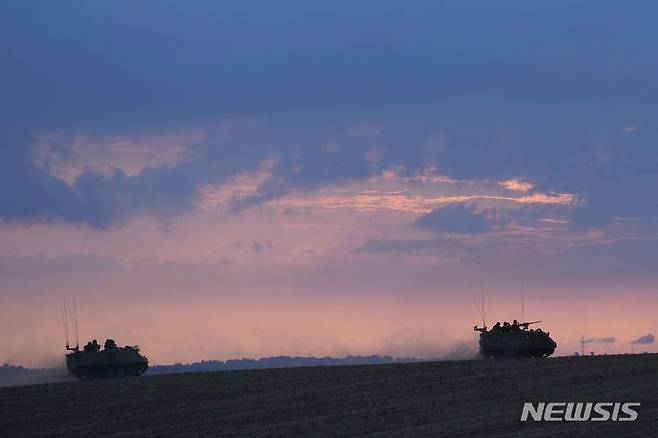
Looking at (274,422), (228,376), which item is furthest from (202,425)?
(228,376)

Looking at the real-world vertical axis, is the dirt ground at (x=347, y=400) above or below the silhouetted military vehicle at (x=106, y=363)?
below

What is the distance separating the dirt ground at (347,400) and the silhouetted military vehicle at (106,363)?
58.1 ft

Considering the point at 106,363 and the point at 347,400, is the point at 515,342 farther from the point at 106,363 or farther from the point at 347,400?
the point at 347,400

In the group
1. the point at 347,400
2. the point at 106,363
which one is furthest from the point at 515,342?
the point at 347,400

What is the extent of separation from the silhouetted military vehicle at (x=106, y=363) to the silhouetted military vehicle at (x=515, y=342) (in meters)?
23.6

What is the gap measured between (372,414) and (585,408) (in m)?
7.33

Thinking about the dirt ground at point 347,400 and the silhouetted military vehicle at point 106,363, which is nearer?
the dirt ground at point 347,400

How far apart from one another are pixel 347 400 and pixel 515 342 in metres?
38.1

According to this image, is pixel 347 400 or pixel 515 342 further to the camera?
pixel 515 342

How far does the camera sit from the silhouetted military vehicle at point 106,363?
81.3 m

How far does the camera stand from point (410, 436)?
38156 mm

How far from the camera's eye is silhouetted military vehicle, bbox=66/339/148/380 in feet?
267

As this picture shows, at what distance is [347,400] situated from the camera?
4847cm

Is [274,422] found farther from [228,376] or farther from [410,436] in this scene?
[228,376]
